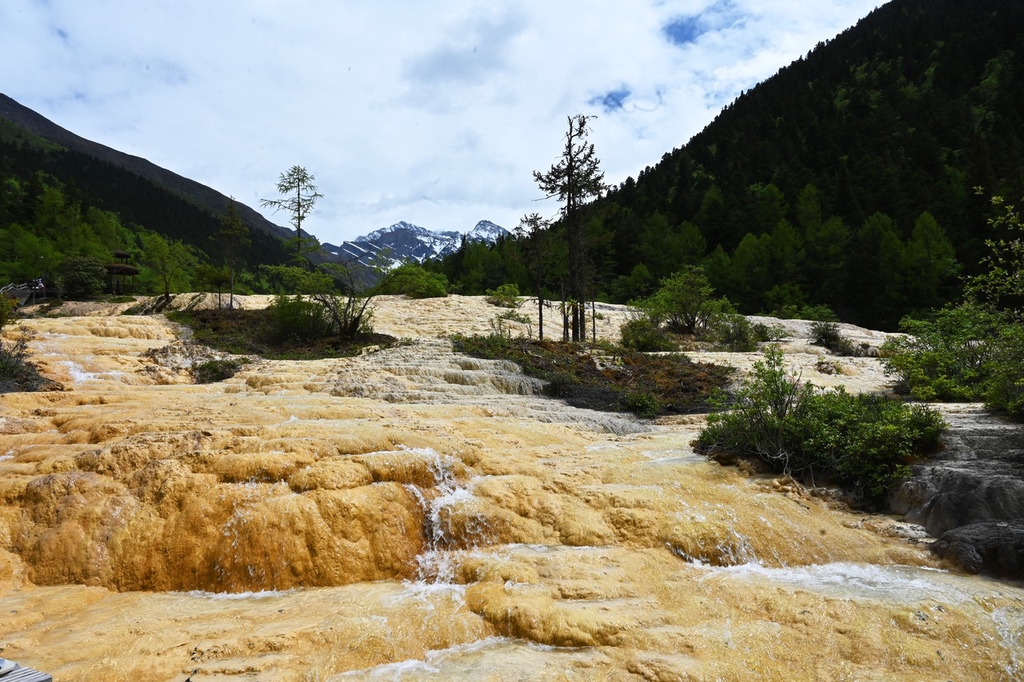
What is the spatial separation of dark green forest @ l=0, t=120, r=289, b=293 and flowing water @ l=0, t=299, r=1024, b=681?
2731 centimetres

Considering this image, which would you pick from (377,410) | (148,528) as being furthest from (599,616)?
(377,410)

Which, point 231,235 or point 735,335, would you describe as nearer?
point 735,335

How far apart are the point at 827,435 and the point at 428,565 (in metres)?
5.65

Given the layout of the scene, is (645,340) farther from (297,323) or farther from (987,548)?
(987,548)

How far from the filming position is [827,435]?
7.16m

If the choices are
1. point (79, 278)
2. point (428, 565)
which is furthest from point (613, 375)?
point (79, 278)

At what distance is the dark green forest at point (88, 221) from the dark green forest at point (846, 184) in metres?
38.5

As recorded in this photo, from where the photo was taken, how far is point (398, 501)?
19.1 feet

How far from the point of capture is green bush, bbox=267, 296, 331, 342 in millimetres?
18094

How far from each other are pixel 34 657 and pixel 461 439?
5.11m

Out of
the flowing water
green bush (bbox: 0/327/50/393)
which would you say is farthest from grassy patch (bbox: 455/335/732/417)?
green bush (bbox: 0/327/50/393)

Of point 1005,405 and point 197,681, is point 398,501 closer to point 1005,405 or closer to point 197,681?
point 197,681

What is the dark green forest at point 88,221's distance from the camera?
48188 mm

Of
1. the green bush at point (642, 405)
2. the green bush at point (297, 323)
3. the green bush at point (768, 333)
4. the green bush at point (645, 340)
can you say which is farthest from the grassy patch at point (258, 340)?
the green bush at point (768, 333)
